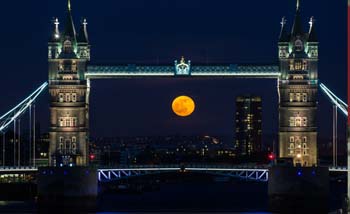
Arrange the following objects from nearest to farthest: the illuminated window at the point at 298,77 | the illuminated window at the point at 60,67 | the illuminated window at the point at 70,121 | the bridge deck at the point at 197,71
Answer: the bridge deck at the point at 197,71 < the illuminated window at the point at 70,121 < the illuminated window at the point at 298,77 < the illuminated window at the point at 60,67

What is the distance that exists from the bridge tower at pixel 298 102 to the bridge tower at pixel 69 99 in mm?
16132

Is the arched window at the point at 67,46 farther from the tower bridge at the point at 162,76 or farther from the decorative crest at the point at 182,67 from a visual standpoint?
the decorative crest at the point at 182,67

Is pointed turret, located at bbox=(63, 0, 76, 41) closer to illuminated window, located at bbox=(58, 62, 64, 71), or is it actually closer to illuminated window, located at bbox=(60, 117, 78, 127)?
illuminated window, located at bbox=(58, 62, 64, 71)

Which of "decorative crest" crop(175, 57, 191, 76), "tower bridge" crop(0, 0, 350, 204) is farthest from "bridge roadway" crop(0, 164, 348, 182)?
"decorative crest" crop(175, 57, 191, 76)

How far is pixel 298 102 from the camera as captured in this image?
11394 centimetres

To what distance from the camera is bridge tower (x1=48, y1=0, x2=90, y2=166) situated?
11362 cm

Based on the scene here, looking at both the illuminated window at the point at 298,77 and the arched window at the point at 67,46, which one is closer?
the illuminated window at the point at 298,77

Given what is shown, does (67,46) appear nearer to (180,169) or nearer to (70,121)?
(70,121)

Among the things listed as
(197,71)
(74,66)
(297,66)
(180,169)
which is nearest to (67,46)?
(74,66)

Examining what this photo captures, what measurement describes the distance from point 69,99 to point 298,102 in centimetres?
1874

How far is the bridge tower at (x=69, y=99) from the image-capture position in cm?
11362

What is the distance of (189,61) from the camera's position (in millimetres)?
111750

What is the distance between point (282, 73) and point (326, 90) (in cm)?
413

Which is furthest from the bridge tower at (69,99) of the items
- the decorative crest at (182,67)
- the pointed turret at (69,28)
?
the decorative crest at (182,67)
